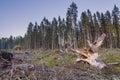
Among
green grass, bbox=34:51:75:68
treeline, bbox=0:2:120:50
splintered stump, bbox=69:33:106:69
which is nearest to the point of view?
splintered stump, bbox=69:33:106:69

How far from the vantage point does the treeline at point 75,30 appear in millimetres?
68812

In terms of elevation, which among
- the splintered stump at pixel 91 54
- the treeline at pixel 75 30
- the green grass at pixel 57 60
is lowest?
the green grass at pixel 57 60

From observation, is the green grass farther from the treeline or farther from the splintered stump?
the treeline

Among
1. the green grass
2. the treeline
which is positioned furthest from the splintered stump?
the treeline

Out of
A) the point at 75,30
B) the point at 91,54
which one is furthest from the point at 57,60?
the point at 75,30

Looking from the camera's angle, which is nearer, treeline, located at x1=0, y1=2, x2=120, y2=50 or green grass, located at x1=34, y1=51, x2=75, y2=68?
green grass, located at x1=34, y1=51, x2=75, y2=68

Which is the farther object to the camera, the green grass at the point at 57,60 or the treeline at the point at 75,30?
the treeline at the point at 75,30

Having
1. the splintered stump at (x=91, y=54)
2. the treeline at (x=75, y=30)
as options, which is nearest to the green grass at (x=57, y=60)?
the splintered stump at (x=91, y=54)

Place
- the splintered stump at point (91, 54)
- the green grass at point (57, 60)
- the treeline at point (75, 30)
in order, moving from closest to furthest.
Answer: the splintered stump at point (91, 54)
the green grass at point (57, 60)
the treeline at point (75, 30)

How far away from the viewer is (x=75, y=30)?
71625 mm

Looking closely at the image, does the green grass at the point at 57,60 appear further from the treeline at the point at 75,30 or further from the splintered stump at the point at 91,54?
the treeline at the point at 75,30

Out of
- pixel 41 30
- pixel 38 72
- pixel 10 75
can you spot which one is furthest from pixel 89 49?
pixel 41 30

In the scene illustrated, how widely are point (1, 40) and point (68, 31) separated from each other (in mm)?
110954

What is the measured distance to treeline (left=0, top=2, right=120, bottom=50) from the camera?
226ft
